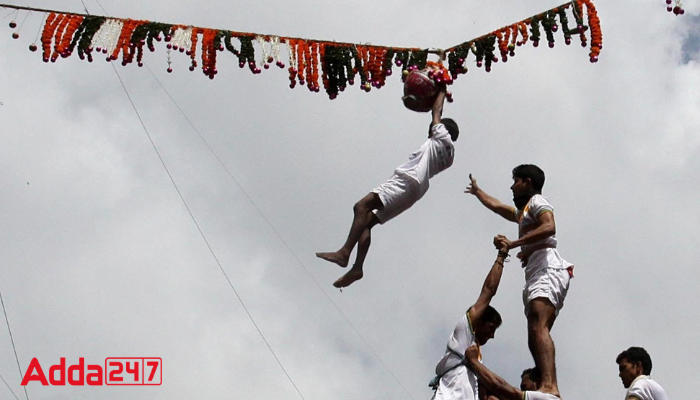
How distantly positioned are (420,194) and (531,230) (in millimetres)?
1438

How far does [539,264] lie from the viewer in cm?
954

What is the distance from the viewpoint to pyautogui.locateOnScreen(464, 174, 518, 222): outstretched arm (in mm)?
10391

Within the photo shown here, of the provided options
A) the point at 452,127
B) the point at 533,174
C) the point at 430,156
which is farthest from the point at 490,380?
the point at 452,127

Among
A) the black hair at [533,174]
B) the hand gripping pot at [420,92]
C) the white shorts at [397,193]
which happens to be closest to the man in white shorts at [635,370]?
the black hair at [533,174]

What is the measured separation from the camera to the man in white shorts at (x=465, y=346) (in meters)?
8.30

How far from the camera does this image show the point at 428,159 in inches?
417

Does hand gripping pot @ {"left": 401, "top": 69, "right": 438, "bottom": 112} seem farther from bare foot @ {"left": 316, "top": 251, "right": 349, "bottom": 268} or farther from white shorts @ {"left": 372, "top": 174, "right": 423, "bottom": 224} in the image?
bare foot @ {"left": 316, "top": 251, "right": 349, "bottom": 268}

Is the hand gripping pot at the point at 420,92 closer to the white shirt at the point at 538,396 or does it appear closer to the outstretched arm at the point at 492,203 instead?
the outstretched arm at the point at 492,203

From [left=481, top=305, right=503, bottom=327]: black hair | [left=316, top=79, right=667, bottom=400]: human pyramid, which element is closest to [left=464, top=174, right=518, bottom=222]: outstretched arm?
[left=316, top=79, right=667, bottom=400]: human pyramid

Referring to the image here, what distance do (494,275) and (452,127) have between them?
7.95ft

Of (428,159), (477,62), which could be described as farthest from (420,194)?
(477,62)

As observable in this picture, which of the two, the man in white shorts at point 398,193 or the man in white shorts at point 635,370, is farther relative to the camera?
the man in white shorts at point 398,193

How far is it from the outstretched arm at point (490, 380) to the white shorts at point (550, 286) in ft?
3.74

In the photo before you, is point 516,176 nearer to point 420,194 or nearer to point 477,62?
point 420,194
